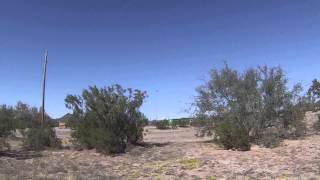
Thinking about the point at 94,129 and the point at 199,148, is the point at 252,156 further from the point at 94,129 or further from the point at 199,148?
the point at 94,129

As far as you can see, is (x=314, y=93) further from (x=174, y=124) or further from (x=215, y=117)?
(x=174, y=124)

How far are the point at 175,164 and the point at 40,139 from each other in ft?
32.5

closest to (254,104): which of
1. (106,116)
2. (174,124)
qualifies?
(106,116)

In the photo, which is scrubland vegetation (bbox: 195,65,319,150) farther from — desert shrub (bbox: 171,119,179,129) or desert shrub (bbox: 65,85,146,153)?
desert shrub (bbox: 171,119,179,129)

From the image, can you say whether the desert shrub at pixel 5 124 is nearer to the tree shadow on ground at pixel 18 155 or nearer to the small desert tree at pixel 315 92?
the tree shadow on ground at pixel 18 155

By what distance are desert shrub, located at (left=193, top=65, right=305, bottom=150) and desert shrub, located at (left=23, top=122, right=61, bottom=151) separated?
7568mm

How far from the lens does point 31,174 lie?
14523mm

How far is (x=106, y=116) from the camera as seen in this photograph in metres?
22.4

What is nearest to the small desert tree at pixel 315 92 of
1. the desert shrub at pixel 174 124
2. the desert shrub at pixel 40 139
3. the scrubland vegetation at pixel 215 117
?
the scrubland vegetation at pixel 215 117

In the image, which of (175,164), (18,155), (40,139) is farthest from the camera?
(40,139)

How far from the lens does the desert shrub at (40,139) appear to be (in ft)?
78.9

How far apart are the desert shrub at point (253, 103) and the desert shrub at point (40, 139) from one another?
7.57 meters

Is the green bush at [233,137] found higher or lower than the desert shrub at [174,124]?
lower

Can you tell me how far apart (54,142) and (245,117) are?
952 cm
